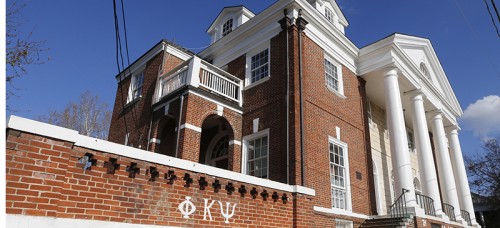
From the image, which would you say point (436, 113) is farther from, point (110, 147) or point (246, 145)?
point (110, 147)

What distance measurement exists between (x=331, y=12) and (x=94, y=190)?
16.4 m

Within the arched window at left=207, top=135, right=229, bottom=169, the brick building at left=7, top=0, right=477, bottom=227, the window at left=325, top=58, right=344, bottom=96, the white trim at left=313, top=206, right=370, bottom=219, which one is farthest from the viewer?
the arched window at left=207, top=135, right=229, bottom=169

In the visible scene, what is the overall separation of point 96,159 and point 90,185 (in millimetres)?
394

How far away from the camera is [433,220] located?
1319cm

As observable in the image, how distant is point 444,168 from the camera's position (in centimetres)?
1898

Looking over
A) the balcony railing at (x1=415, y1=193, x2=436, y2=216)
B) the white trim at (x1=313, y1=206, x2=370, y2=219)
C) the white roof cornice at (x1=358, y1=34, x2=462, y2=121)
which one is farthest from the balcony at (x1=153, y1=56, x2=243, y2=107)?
the balcony railing at (x1=415, y1=193, x2=436, y2=216)

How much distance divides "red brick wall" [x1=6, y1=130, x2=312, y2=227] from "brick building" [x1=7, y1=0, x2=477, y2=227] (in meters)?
0.02

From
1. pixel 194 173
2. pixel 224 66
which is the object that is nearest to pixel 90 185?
pixel 194 173

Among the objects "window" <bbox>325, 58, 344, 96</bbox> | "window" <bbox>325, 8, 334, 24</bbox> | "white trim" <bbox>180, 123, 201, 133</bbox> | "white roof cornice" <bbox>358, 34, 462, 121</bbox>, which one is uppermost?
"window" <bbox>325, 8, 334, 24</bbox>

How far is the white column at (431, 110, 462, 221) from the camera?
707 inches

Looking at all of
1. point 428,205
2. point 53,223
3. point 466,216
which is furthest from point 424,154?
point 53,223

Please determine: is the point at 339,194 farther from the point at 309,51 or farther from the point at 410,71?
the point at 410,71

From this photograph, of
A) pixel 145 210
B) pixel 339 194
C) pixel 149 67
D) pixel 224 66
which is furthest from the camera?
pixel 149 67

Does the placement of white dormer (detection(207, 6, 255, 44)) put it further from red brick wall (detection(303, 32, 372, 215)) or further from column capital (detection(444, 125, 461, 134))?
column capital (detection(444, 125, 461, 134))
